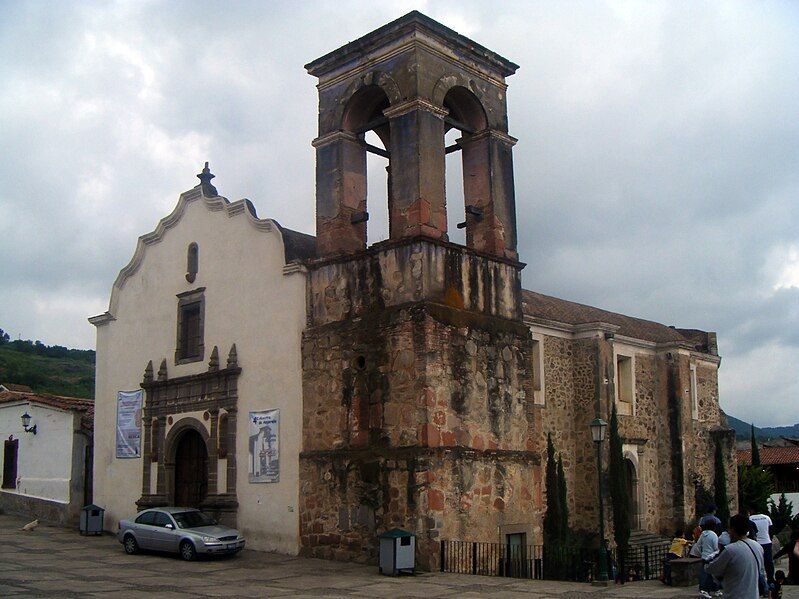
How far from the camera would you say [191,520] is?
1991 centimetres

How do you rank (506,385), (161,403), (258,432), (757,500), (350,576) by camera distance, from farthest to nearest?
(757,500) → (161,403) → (258,432) → (506,385) → (350,576)

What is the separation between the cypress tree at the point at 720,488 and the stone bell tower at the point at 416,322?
12.8 meters

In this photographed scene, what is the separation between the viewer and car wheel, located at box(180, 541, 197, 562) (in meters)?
19.1

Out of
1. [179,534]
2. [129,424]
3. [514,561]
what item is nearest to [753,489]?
[514,561]

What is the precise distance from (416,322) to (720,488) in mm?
17433

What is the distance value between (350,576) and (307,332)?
18.4 feet

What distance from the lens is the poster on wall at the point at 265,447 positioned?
66.9 ft

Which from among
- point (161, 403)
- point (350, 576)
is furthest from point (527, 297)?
point (350, 576)

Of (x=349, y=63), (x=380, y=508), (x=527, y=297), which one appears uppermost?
(x=349, y=63)

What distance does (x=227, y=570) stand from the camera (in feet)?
58.6

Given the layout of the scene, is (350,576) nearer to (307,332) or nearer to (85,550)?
(307,332)

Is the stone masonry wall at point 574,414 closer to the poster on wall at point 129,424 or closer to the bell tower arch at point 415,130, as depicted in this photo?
the bell tower arch at point 415,130

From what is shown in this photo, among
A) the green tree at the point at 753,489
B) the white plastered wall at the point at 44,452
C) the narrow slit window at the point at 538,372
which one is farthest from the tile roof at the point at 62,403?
the green tree at the point at 753,489

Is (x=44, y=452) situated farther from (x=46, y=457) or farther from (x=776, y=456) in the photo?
(x=776, y=456)
